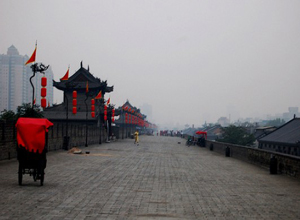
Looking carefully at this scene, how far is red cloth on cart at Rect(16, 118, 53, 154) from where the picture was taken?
9.18 metres

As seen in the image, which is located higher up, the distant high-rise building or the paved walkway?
the distant high-rise building

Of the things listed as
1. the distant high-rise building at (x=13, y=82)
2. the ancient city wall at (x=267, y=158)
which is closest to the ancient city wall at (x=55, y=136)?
the ancient city wall at (x=267, y=158)

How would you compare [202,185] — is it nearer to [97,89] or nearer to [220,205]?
[220,205]

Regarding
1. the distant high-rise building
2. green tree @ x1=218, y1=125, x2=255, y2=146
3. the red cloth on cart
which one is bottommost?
green tree @ x1=218, y1=125, x2=255, y2=146


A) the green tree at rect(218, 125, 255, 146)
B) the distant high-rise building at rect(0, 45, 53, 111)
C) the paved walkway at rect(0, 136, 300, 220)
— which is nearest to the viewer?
the paved walkway at rect(0, 136, 300, 220)

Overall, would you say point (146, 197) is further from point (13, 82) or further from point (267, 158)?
point (13, 82)

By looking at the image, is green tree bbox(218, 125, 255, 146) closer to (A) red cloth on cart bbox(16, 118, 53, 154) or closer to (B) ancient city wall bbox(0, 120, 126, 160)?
(B) ancient city wall bbox(0, 120, 126, 160)

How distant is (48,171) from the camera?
41.3 ft

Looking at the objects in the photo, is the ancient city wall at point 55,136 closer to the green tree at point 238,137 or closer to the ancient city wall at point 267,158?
the ancient city wall at point 267,158

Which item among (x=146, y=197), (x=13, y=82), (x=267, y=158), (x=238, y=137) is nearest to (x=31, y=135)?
(x=146, y=197)

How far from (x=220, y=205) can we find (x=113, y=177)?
16.4 feet

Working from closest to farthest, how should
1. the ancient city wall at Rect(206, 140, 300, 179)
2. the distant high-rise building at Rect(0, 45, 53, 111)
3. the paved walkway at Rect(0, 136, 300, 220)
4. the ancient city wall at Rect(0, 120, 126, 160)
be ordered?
the paved walkway at Rect(0, 136, 300, 220)
the ancient city wall at Rect(206, 140, 300, 179)
the ancient city wall at Rect(0, 120, 126, 160)
the distant high-rise building at Rect(0, 45, 53, 111)

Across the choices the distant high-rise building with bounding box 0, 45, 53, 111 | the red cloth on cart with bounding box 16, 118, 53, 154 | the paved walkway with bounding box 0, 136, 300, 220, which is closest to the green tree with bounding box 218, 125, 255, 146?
the paved walkway with bounding box 0, 136, 300, 220

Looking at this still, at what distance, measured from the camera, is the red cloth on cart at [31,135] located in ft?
30.1
